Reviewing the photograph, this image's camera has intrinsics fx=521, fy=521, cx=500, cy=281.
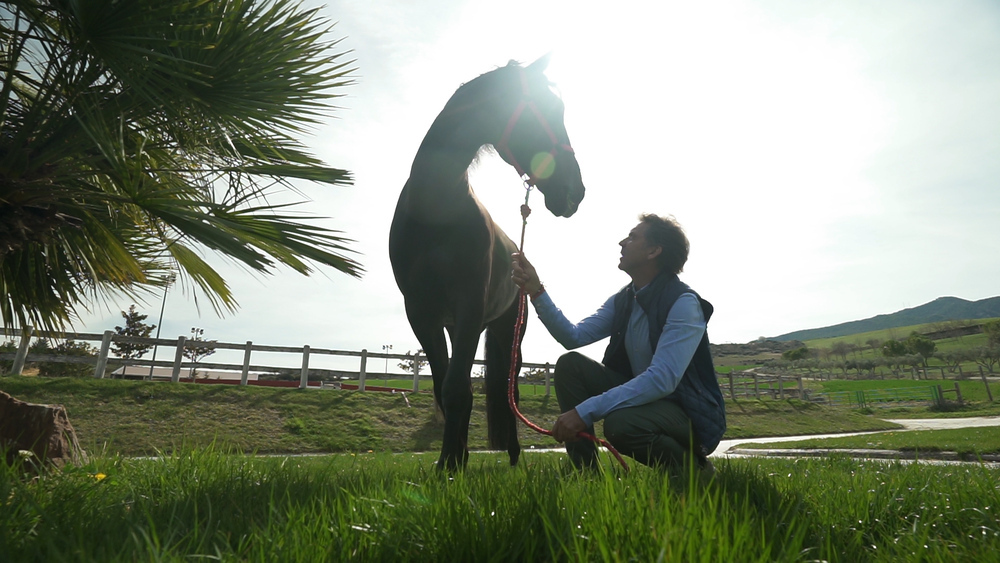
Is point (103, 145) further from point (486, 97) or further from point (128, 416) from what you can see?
point (128, 416)

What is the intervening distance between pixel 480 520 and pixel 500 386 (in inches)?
128

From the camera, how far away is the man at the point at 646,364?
249cm

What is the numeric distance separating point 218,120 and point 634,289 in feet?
10.8

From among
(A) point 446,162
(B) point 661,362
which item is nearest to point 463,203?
(A) point 446,162

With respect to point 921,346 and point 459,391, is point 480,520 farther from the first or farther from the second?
point 921,346

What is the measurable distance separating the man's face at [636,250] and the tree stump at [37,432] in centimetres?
315

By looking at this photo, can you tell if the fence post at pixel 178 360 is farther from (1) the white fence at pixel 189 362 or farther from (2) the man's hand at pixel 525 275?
(2) the man's hand at pixel 525 275

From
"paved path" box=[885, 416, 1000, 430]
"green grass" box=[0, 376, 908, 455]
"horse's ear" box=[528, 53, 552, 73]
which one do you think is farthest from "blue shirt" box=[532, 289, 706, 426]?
"paved path" box=[885, 416, 1000, 430]

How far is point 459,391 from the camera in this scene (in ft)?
9.97

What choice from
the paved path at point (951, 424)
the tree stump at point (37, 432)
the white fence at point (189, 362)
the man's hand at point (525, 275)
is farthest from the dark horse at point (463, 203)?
the paved path at point (951, 424)

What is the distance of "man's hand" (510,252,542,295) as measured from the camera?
3.24 m

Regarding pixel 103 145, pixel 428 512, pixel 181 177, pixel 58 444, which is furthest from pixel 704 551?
pixel 181 177

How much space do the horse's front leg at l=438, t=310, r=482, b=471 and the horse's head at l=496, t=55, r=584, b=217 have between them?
3.48 feet

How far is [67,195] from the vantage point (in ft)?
Result: 11.4
